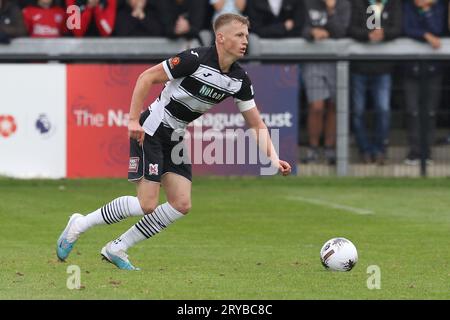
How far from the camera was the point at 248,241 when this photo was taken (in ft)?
47.0

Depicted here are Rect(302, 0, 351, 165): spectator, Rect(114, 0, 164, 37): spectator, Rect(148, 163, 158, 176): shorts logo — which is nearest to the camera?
Rect(148, 163, 158, 176): shorts logo

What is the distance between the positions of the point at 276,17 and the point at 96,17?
2.93 meters

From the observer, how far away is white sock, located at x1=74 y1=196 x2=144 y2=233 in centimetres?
1171

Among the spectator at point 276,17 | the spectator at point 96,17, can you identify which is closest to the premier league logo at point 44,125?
the spectator at point 96,17

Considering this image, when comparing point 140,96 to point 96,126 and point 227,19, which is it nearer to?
point 227,19

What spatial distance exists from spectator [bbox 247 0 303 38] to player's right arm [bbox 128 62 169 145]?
34.8 feet

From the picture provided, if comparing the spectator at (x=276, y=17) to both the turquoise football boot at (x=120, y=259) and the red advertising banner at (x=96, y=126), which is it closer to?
the red advertising banner at (x=96, y=126)

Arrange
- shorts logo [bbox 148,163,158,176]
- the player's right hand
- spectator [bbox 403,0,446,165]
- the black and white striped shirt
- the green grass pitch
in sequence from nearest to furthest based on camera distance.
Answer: the green grass pitch < the player's right hand < the black and white striped shirt < shorts logo [bbox 148,163,158,176] < spectator [bbox 403,0,446,165]

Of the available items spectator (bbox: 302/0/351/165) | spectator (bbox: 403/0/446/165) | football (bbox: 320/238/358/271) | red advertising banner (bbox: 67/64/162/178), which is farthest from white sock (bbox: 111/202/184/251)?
spectator (bbox: 403/0/446/165)

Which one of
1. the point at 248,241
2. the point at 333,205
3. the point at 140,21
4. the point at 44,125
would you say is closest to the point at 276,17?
the point at 140,21

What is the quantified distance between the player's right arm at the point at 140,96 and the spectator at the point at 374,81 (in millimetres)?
9768

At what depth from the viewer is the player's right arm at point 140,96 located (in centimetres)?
1124

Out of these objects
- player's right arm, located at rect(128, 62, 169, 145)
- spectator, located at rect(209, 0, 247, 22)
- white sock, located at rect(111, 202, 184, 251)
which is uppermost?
spectator, located at rect(209, 0, 247, 22)

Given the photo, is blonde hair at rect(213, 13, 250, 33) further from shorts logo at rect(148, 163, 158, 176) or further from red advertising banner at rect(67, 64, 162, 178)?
red advertising banner at rect(67, 64, 162, 178)
